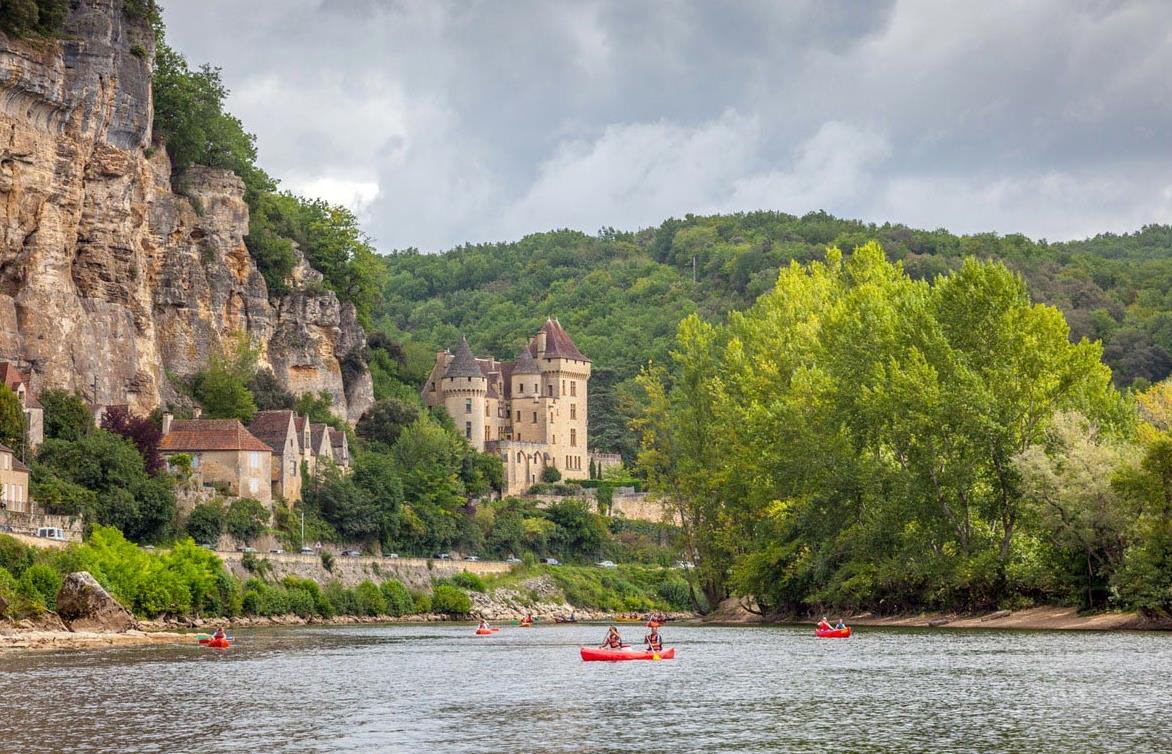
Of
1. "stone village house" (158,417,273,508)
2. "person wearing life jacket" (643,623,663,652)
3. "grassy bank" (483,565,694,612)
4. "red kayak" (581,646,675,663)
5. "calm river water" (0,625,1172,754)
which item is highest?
"stone village house" (158,417,273,508)

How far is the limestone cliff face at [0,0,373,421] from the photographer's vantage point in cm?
8394

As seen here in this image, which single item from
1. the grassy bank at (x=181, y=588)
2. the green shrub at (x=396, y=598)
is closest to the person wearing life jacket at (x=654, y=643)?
the grassy bank at (x=181, y=588)

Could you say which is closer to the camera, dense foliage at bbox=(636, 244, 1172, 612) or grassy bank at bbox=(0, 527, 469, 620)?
dense foliage at bbox=(636, 244, 1172, 612)

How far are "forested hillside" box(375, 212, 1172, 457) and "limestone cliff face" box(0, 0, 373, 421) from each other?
Result: 39347mm

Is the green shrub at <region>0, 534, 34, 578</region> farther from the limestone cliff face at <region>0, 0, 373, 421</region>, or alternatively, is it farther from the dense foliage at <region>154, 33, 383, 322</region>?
the dense foliage at <region>154, 33, 383, 322</region>

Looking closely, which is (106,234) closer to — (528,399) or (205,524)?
(205,524)

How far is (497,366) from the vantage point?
153875 millimetres

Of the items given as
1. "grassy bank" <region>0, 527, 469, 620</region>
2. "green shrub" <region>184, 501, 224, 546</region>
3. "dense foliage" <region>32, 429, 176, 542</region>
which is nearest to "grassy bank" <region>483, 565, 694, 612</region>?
"grassy bank" <region>0, 527, 469, 620</region>

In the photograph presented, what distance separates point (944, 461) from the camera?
65.3 m

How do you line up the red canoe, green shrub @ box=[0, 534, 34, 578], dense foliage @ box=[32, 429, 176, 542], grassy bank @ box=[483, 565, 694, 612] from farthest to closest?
grassy bank @ box=[483, 565, 694, 612]
dense foliage @ box=[32, 429, 176, 542]
green shrub @ box=[0, 534, 34, 578]
the red canoe

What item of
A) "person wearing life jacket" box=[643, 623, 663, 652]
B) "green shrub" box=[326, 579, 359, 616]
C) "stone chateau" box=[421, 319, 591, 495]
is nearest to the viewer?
"person wearing life jacket" box=[643, 623, 663, 652]

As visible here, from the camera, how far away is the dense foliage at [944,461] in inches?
2327

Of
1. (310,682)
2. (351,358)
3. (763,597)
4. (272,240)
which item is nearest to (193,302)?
(272,240)

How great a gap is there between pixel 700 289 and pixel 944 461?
367 ft
